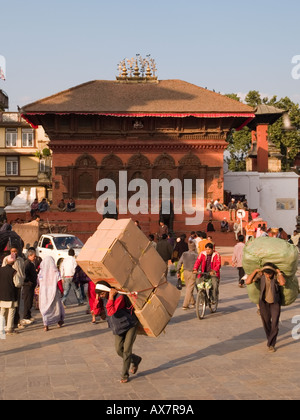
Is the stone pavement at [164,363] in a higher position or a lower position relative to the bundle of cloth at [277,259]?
lower

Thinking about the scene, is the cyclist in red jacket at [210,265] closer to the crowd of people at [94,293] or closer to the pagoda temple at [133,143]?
the crowd of people at [94,293]

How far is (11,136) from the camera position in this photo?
57312 mm

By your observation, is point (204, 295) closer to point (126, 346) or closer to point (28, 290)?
point (28, 290)

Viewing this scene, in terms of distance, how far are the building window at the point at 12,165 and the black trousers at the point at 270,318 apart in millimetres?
49383

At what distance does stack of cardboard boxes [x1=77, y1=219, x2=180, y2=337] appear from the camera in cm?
860

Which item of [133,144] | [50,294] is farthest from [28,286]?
[133,144]

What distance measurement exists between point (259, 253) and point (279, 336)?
1.96 metres

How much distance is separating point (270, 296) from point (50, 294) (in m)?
4.72

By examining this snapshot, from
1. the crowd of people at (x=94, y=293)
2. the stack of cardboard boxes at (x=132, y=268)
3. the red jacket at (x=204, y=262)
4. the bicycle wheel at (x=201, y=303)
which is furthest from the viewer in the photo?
the red jacket at (x=204, y=262)

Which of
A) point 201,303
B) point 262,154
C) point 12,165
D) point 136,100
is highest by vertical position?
point 136,100

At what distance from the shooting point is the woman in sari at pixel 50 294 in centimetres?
1262

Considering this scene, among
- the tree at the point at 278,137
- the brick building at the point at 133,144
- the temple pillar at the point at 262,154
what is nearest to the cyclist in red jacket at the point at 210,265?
the brick building at the point at 133,144
